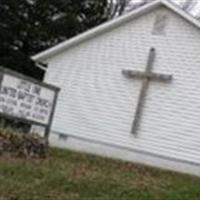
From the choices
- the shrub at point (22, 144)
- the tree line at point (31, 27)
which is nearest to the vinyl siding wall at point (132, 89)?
the shrub at point (22, 144)

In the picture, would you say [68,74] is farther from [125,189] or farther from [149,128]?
[125,189]

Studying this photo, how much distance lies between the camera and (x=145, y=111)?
20422 mm

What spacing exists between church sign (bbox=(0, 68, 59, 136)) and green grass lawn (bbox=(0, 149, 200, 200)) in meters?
1.10

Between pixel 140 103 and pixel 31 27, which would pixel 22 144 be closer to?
pixel 140 103

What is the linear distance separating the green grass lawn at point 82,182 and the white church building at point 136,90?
10.4 ft

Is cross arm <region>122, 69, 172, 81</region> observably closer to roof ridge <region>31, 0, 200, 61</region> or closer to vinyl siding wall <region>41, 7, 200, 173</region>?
vinyl siding wall <region>41, 7, 200, 173</region>

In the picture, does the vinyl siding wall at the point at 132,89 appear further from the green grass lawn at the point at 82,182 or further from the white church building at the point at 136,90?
the green grass lawn at the point at 82,182

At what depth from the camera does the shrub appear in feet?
50.2

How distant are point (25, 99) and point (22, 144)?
1300mm

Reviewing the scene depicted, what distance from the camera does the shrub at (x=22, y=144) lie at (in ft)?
50.2

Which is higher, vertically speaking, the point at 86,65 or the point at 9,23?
the point at 9,23

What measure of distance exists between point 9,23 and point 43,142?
1870cm

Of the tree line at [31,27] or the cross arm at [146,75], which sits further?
the tree line at [31,27]

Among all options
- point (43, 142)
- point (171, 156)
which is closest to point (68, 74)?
point (171, 156)
